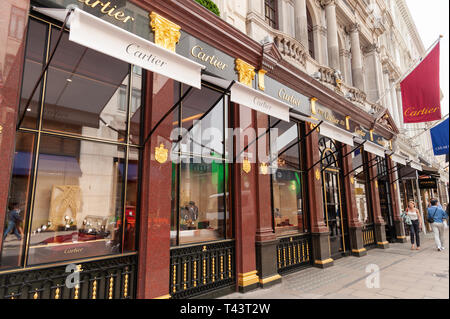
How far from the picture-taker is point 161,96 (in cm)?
492

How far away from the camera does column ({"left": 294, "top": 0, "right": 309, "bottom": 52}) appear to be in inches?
383

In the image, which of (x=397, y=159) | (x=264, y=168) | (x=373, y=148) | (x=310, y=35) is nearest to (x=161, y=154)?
(x=264, y=168)

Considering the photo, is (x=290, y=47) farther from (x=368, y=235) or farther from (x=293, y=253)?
(x=368, y=235)

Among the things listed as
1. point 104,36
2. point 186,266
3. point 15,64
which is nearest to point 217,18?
point 104,36

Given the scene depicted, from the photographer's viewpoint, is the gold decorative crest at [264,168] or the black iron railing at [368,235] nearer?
the gold decorative crest at [264,168]

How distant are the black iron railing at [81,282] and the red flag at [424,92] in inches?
461

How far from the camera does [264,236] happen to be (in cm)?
628

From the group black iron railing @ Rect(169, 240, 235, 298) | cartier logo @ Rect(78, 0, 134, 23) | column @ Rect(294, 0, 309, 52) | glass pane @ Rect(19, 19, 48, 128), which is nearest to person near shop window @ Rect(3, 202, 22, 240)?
glass pane @ Rect(19, 19, 48, 128)

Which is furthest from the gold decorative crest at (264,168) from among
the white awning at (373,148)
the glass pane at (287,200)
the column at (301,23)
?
the column at (301,23)

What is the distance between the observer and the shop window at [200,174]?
17.5 ft

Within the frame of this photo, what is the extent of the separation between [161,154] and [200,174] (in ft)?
4.87

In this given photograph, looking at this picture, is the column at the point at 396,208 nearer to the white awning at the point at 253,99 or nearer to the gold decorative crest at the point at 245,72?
the gold decorative crest at the point at 245,72
